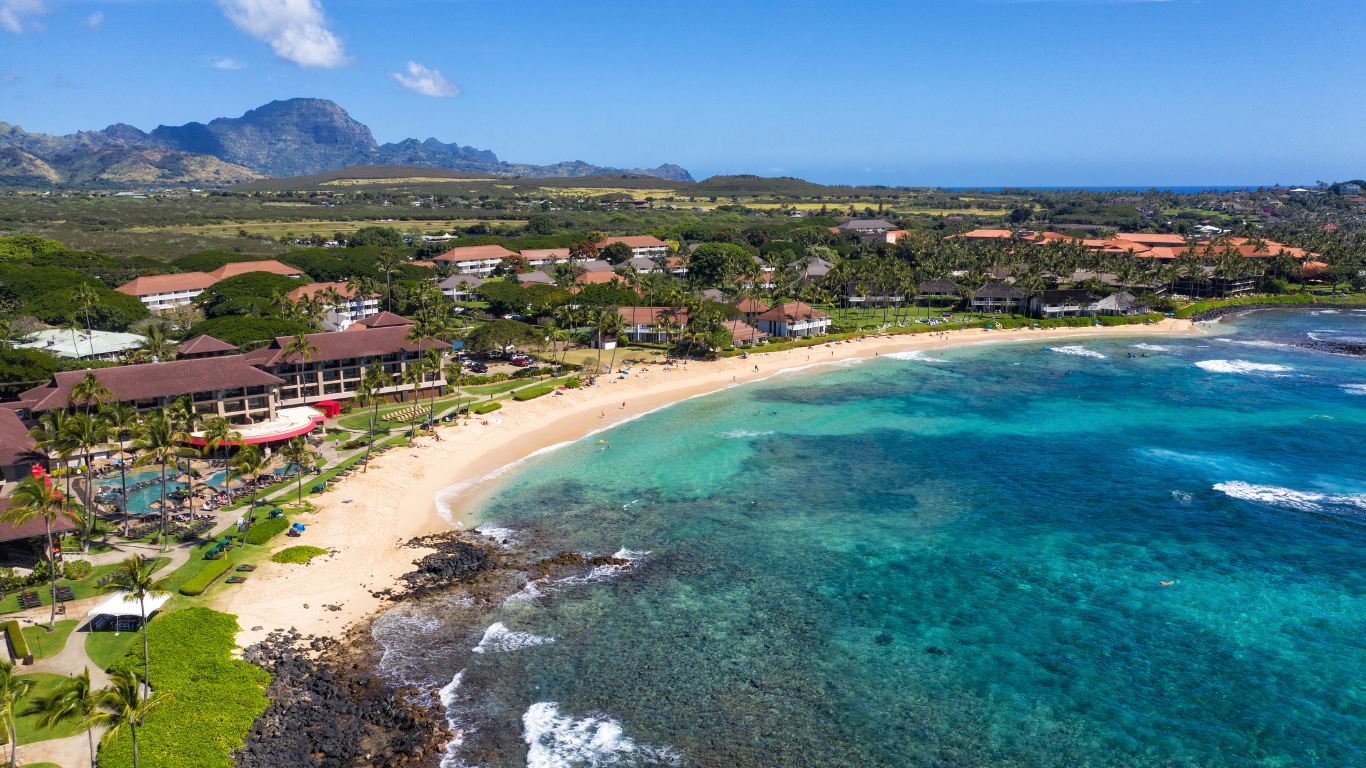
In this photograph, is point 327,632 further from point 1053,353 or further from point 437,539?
point 1053,353

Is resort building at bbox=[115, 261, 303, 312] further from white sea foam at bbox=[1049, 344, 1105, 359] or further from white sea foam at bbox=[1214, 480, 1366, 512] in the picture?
white sea foam at bbox=[1214, 480, 1366, 512]

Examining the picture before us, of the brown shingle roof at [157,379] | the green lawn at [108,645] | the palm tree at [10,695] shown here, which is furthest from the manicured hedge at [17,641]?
the brown shingle roof at [157,379]

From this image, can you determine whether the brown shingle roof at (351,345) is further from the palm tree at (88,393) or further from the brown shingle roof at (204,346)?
the palm tree at (88,393)

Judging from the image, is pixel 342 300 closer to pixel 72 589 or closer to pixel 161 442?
pixel 161 442

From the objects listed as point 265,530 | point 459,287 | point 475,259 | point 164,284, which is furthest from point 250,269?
point 265,530

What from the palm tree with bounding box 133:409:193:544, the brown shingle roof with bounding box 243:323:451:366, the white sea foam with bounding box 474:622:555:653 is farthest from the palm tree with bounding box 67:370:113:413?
the white sea foam with bounding box 474:622:555:653
